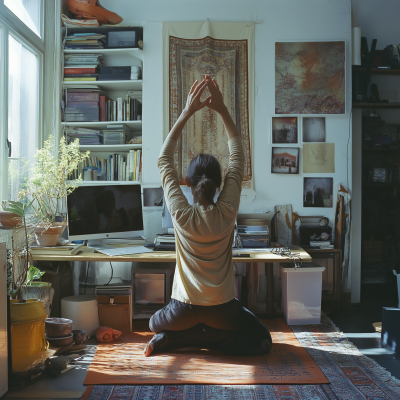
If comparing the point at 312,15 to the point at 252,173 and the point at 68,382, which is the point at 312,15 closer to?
the point at 252,173

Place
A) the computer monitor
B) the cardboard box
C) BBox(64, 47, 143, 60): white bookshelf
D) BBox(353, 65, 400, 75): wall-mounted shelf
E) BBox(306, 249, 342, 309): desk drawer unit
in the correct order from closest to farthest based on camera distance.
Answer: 1. the cardboard box
2. the computer monitor
3. BBox(306, 249, 342, 309): desk drawer unit
4. BBox(64, 47, 143, 60): white bookshelf
5. BBox(353, 65, 400, 75): wall-mounted shelf

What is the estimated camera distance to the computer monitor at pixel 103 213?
137 inches

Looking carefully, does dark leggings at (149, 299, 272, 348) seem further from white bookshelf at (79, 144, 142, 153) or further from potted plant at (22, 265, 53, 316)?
white bookshelf at (79, 144, 142, 153)

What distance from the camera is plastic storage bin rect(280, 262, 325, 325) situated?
3.55 metres

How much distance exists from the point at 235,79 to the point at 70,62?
1630mm

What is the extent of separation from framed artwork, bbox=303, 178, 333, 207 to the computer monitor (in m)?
1.64

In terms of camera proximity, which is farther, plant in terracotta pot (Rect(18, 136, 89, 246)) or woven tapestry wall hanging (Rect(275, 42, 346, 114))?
woven tapestry wall hanging (Rect(275, 42, 346, 114))

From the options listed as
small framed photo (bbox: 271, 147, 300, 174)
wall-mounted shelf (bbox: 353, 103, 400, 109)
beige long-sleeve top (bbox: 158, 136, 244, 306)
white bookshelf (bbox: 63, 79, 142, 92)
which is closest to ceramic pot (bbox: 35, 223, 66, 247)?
beige long-sleeve top (bbox: 158, 136, 244, 306)

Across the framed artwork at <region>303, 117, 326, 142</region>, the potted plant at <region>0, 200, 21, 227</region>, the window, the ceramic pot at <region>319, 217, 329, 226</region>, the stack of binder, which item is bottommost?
the stack of binder

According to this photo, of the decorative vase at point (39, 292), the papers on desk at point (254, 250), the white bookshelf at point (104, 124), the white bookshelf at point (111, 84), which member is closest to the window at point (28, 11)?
the white bookshelf at point (111, 84)

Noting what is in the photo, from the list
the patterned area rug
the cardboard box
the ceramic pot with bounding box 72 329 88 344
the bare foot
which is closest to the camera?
the patterned area rug

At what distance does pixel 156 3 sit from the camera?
4.19 m

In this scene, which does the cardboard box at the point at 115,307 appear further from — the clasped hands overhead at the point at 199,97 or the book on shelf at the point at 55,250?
the clasped hands overhead at the point at 199,97

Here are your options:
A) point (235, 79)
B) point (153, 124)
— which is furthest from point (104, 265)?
point (235, 79)
